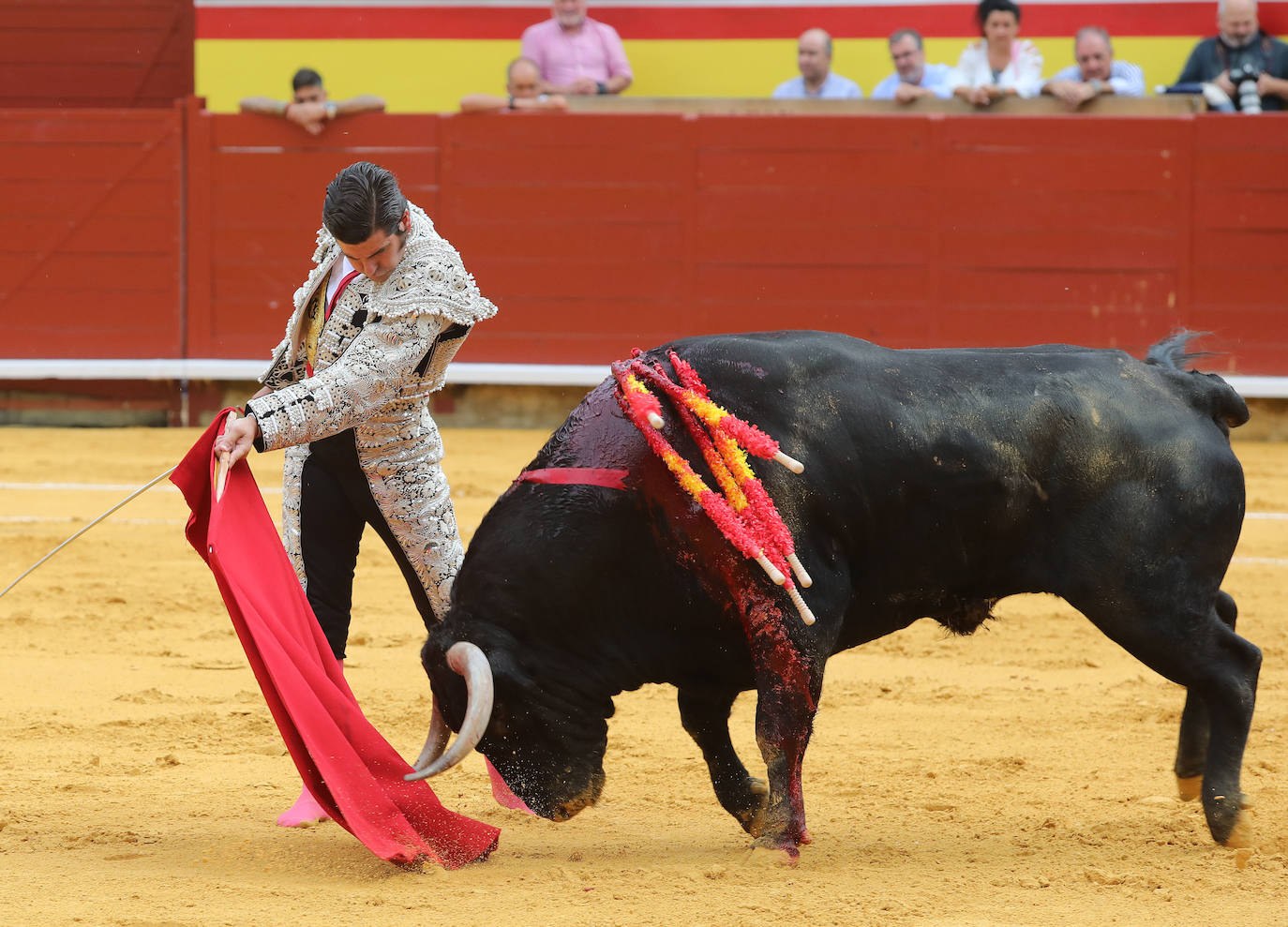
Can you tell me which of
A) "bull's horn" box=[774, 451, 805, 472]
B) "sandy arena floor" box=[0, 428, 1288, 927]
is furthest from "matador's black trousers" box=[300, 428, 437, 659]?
"bull's horn" box=[774, 451, 805, 472]

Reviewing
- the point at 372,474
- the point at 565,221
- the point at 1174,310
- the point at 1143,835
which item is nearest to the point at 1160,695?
the point at 1143,835

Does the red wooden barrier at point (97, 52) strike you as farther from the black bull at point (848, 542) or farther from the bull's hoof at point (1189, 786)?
the bull's hoof at point (1189, 786)

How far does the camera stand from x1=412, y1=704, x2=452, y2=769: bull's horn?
9.45 feet

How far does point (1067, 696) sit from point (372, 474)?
6.78ft

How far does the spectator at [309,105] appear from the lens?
8.77 m

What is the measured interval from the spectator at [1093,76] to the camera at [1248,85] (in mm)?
479

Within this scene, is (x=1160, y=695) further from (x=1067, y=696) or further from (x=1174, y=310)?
(x=1174, y=310)

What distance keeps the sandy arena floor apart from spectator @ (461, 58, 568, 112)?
3940mm

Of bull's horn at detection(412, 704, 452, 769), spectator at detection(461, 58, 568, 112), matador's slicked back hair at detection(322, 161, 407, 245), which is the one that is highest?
matador's slicked back hair at detection(322, 161, 407, 245)

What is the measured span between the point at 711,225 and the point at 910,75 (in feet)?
4.28

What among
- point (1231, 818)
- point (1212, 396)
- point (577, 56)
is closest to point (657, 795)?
point (1231, 818)

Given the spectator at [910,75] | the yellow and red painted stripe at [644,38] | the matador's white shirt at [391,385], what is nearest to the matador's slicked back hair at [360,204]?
the matador's white shirt at [391,385]

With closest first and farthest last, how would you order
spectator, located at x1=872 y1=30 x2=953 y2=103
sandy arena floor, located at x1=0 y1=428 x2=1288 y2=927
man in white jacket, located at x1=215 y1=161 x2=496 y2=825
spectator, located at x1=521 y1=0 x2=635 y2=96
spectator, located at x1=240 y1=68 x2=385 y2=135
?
sandy arena floor, located at x1=0 y1=428 x2=1288 y2=927 → man in white jacket, located at x1=215 y1=161 x2=496 y2=825 → spectator, located at x1=872 y1=30 x2=953 y2=103 → spectator, located at x1=240 y1=68 x2=385 y2=135 → spectator, located at x1=521 y1=0 x2=635 y2=96

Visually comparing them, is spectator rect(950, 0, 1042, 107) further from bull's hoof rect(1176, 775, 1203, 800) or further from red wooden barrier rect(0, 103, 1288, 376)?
bull's hoof rect(1176, 775, 1203, 800)
